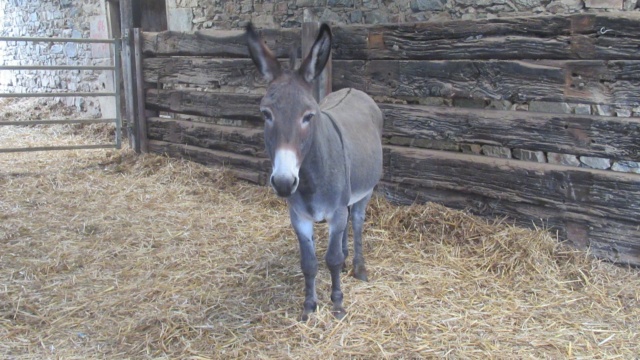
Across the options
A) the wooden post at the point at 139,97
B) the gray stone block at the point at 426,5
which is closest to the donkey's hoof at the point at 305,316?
the gray stone block at the point at 426,5

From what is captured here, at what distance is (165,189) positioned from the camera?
6.68m

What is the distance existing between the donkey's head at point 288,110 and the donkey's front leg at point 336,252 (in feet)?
1.81

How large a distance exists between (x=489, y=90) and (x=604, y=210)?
130 centimetres

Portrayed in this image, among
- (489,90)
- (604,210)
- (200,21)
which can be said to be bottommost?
(604,210)

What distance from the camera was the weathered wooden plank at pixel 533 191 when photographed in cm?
411

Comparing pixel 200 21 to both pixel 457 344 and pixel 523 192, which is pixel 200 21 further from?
pixel 457 344

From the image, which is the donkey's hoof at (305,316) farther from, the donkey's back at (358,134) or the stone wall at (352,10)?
the stone wall at (352,10)

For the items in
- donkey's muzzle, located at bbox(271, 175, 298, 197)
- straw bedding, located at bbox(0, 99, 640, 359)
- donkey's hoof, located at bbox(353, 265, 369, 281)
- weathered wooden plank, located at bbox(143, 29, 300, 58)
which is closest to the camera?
donkey's muzzle, located at bbox(271, 175, 298, 197)

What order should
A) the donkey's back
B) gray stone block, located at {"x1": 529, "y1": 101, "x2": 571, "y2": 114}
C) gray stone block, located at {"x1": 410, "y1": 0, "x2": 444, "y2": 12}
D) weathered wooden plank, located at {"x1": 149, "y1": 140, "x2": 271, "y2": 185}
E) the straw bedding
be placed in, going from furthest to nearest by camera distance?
weathered wooden plank, located at {"x1": 149, "y1": 140, "x2": 271, "y2": 185} → gray stone block, located at {"x1": 410, "y1": 0, "x2": 444, "y2": 12} → gray stone block, located at {"x1": 529, "y1": 101, "x2": 571, "y2": 114} → the donkey's back → the straw bedding

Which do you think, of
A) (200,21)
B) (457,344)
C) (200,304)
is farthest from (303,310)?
(200,21)

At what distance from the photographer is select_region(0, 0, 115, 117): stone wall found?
10664mm

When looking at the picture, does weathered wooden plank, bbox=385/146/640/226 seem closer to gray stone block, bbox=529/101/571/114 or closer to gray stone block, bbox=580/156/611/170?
gray stone block, bbox=580/156/611/170

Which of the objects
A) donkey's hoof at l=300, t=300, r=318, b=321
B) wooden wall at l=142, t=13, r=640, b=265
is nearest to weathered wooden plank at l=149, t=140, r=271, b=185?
wooden wall at l=142, t=13, r=640, b=265

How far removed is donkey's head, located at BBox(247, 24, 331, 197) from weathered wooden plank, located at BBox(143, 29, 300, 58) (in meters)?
2.82
